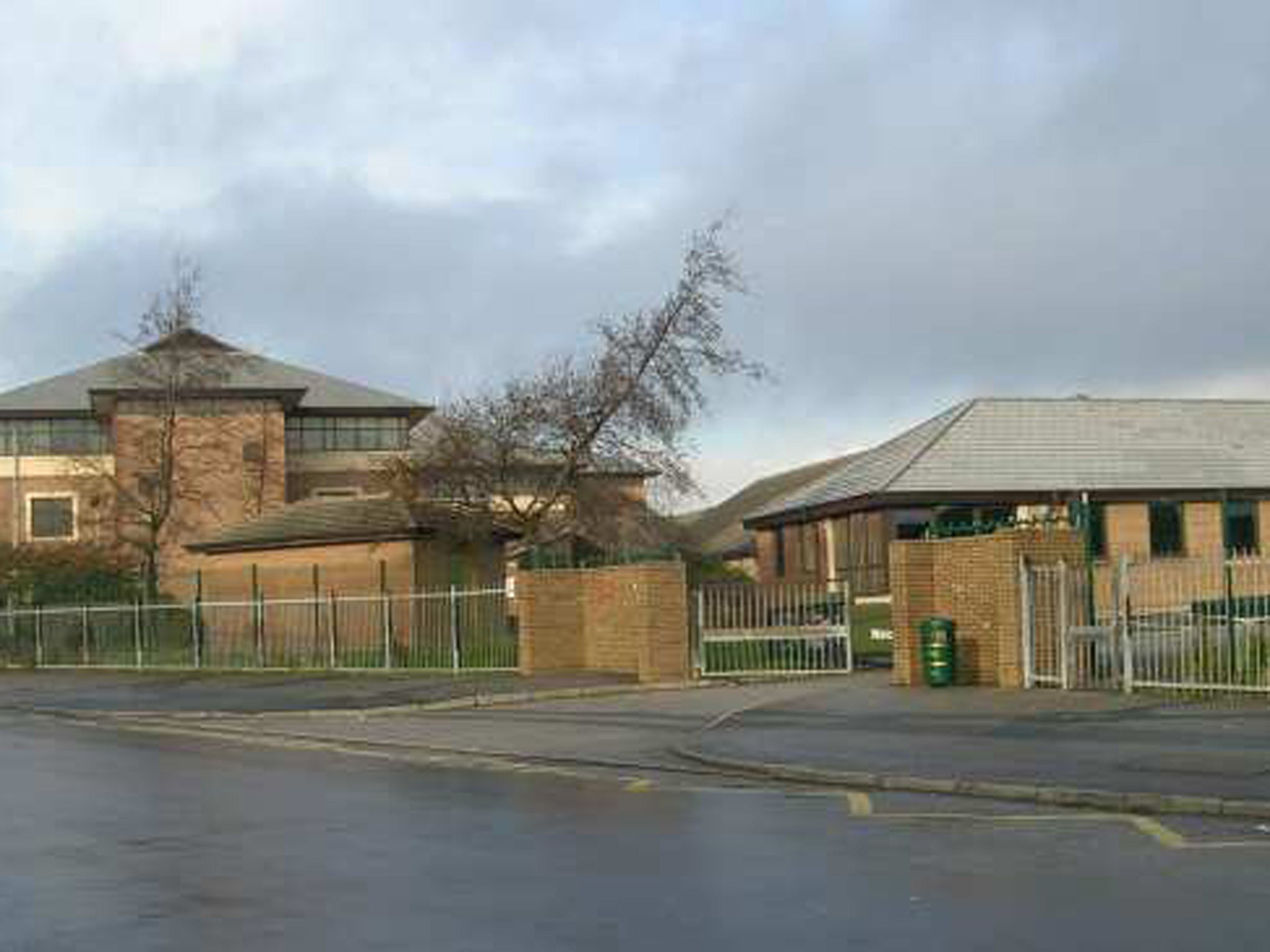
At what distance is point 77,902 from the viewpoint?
31.1 feet

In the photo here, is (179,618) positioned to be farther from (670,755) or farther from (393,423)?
(393,423)

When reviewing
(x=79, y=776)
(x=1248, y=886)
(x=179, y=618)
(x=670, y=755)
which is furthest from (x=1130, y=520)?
(x=1248, y=886)

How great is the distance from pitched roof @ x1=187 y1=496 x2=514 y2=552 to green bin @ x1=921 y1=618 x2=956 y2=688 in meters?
21.5

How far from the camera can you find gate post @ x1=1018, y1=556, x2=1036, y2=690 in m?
23.5

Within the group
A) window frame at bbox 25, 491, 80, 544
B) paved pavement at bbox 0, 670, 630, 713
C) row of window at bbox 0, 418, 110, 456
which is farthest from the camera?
row of window at bbox 0, 418, 110, 456

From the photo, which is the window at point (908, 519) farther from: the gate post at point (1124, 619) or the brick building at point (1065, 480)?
the gate post at point (1124, 619)

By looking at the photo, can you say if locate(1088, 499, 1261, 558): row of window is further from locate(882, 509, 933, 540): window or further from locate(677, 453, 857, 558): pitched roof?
locate(677, 453, 857, 558): pitched roof

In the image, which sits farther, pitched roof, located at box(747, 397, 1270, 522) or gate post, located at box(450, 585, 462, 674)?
pitched roof, located at box(747, 397, 1270, 522)

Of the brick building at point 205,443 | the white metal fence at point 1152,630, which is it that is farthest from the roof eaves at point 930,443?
the brick building at point 205,443

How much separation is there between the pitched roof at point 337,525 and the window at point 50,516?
30.3 m

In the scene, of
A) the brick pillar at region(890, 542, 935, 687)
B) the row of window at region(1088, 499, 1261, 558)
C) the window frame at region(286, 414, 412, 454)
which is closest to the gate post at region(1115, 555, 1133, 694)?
the brick pillar at region(890, 542, 935, 687)

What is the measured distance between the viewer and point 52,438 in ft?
270

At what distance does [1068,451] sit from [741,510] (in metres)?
50.6

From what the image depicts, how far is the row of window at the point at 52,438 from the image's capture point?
81812 mm
